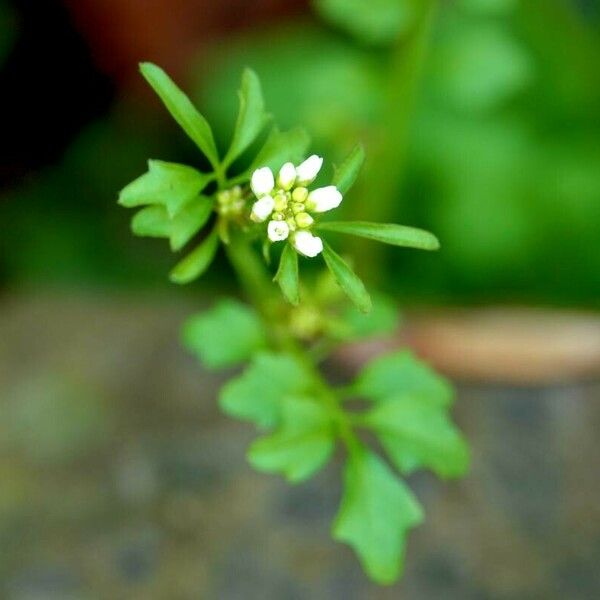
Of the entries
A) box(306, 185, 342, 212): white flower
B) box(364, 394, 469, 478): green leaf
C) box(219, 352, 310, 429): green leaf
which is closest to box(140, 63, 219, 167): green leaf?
box(306, 185, 342, 212): white flower

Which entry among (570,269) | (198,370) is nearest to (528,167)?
(570,269)

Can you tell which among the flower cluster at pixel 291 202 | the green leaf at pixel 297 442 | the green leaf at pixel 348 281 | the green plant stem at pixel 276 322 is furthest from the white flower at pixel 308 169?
the green leaf at pixel 297 442

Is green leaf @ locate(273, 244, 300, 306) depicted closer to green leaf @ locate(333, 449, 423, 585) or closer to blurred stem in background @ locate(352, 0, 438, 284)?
green leaf @ locate(333, 449, 423, 585)

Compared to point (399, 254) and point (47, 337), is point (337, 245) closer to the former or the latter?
point (399, 254)

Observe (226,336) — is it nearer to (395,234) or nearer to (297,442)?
(297,442)

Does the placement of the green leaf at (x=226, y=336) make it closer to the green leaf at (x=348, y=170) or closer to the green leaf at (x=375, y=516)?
the green leaf at (x=375, y=516)
